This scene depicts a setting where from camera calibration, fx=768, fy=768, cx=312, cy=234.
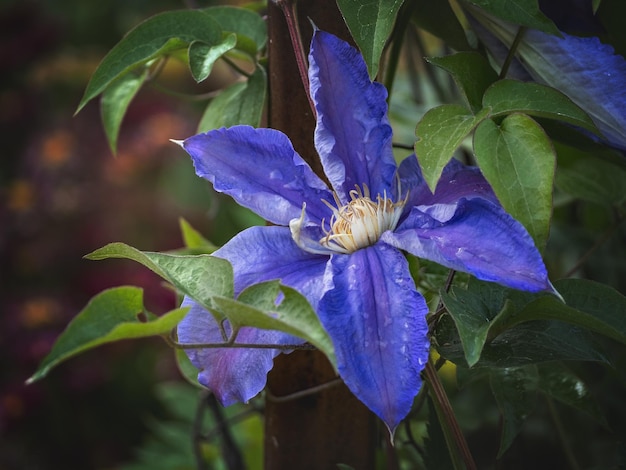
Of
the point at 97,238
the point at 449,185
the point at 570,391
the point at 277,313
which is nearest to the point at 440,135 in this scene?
the point at 449,185

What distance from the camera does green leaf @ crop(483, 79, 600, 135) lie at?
44 cm

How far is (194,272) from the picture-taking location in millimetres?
416

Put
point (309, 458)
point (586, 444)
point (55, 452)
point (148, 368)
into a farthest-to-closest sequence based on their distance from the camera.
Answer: point (148, 368) → point (55, 452) → point (586, 444) → point (309, 458)

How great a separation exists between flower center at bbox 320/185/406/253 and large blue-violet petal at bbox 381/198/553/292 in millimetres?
19

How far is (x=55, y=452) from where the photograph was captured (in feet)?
4.62

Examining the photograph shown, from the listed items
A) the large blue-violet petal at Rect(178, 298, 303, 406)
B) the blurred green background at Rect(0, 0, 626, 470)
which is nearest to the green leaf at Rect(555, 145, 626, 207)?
the blurred green background at Rect(0, 0, 626, 470)

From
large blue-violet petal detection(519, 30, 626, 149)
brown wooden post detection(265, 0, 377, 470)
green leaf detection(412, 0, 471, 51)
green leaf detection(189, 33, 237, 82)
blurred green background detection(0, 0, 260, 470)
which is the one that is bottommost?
blurred green background detection(0, 0, 260, 470)

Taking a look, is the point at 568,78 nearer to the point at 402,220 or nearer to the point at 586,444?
the point at 402,220

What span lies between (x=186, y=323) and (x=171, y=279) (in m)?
0.05

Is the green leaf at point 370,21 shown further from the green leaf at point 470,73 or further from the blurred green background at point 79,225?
the blurred green background at point 79,225

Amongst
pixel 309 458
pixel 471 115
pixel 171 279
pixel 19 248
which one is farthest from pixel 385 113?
pixel 19 248

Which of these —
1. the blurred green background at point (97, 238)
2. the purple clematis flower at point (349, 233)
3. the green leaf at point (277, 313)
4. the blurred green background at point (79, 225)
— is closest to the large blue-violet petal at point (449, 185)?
the purple clematis flower at point (349, 233)

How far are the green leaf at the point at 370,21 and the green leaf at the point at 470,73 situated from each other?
3cm

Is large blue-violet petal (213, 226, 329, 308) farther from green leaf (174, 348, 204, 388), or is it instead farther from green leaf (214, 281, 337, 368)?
green leaf (174, 348, 204, 388)
